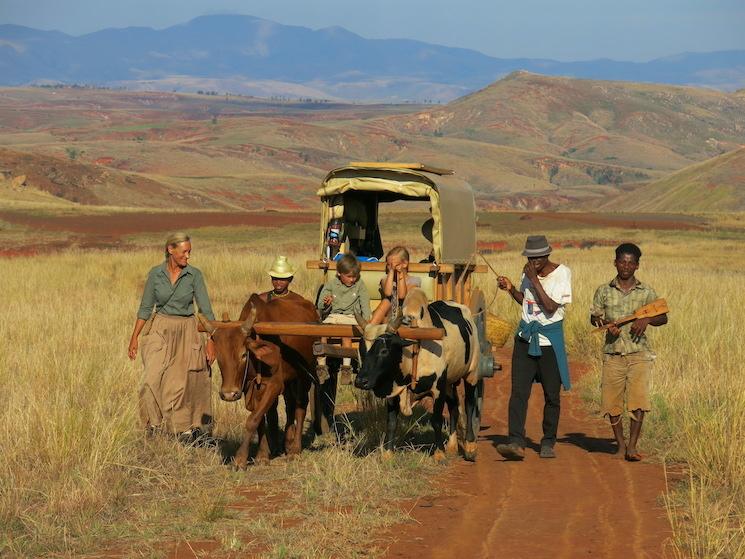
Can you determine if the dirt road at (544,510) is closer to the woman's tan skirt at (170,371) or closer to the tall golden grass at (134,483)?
the tall golden grass at (134,483)

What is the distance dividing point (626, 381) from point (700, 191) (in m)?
88.4

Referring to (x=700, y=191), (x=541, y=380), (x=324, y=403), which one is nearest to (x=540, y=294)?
(x=541, y=380)

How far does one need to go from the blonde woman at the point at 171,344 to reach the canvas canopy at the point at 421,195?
2.99 meters

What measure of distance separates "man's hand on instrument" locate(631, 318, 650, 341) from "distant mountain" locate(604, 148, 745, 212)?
80.7m

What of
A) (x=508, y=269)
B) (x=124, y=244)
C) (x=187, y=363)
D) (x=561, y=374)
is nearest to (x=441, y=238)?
(x=561, y=374)

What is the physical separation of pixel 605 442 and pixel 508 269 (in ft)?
49.9

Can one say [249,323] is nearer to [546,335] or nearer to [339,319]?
[339,319]

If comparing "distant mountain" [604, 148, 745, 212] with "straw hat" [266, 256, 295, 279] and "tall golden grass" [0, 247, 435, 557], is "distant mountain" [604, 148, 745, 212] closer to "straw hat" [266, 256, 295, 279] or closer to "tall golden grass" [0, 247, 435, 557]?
"straw hat" [266, 256, 295, 279]

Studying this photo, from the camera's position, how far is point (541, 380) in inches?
410

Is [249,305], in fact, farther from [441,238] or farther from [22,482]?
[441,238]

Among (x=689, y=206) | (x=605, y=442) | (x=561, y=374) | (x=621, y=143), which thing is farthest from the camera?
(x=621, y=143)

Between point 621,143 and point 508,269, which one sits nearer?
point 508,269

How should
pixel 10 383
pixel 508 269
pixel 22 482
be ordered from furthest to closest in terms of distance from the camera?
1. pixel 508 269
2. pixel 10 383
3. pixel 22 482

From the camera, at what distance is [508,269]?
2639cm
